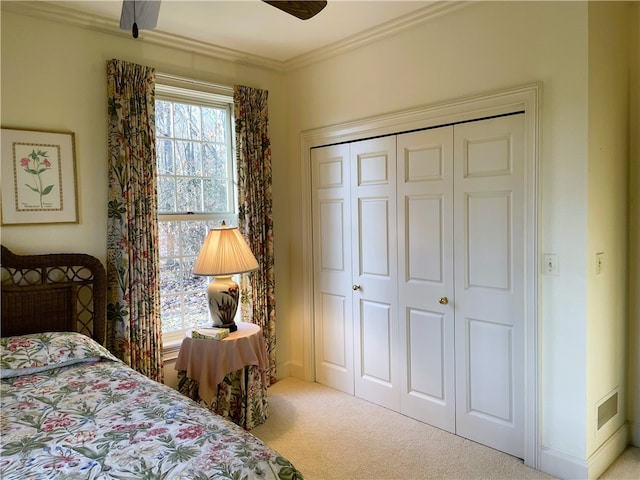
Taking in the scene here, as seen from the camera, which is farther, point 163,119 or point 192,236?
point 192,236

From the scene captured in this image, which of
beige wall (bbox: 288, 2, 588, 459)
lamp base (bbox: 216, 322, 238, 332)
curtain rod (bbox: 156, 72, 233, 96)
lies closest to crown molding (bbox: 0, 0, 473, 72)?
beige wall (bbox: 288, 2, 588, 459)

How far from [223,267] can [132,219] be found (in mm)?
651

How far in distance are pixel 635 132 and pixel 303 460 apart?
264 centimetres

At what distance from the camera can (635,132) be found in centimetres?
251

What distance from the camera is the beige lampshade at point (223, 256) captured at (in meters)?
2.80

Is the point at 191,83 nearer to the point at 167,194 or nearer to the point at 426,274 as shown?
the point at 167,194

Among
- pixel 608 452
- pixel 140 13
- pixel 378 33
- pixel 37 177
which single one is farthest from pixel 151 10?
pixel 608 452

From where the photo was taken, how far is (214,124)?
3422 millimetres

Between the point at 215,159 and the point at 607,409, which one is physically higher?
the point at 215,159

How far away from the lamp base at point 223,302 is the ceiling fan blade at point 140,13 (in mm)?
1528

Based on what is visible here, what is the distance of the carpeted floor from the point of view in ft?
7.82

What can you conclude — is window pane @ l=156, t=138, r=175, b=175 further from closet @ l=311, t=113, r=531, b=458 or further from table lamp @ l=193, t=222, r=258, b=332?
closet @ l=311, t=113, r=531, b=458

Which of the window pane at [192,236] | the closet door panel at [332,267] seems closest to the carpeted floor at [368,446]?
the closet door panel at [332,267]

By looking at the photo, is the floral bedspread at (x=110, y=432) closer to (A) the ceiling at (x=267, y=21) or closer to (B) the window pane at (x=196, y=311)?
(B) the window pane at (x=196, y=311)
